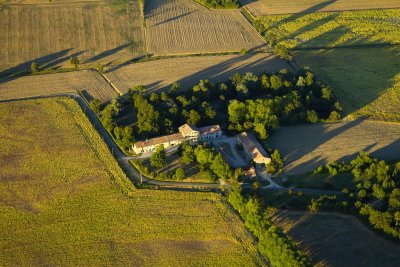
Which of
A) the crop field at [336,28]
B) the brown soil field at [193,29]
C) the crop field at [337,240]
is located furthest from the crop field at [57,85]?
the crop field at [337,240]

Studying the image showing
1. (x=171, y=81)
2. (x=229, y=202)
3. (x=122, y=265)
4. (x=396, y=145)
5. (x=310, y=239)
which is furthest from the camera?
(x=171, y=81)

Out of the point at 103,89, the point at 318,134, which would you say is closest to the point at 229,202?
the point at 318,134

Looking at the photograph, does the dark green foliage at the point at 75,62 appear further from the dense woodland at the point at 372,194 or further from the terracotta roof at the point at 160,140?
the dense woodland at the point at 372,194

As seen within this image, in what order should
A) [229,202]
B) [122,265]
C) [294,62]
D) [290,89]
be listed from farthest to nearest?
[294,62] < [290,89] < [229,202] < [122,265]

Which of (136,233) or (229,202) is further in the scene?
(229,202)

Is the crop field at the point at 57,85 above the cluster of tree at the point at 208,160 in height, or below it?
above

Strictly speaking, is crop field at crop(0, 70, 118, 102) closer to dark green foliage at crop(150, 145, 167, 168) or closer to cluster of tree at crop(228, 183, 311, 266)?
dark green foliage at crop(150, 145, 167, 168)

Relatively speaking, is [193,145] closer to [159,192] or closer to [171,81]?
[159,192]
